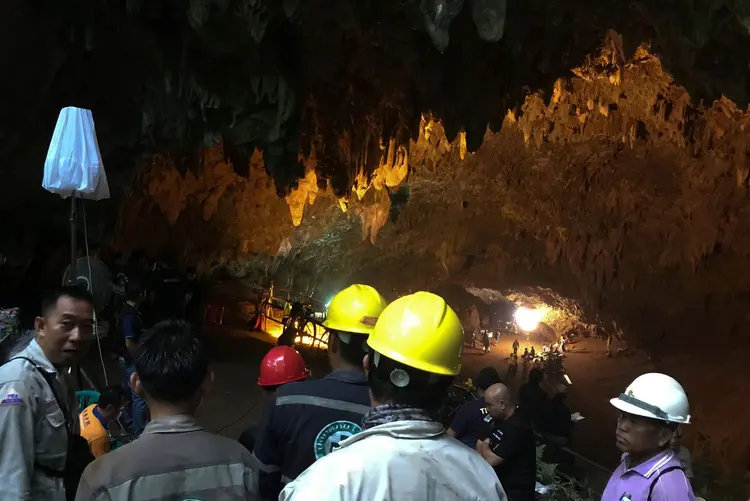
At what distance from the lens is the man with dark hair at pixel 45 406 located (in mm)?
1827

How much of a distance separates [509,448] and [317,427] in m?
1.46

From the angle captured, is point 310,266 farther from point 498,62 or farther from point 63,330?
point 63,330

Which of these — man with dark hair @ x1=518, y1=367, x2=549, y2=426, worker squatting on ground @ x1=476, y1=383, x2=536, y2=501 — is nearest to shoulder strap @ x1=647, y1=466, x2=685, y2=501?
worker squatting on ground @ x1=476, y1=383, x2=536, y2=501

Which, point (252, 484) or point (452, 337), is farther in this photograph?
point (252, 484)

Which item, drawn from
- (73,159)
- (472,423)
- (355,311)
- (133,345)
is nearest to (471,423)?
(472,423)

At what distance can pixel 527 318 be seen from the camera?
1870 cm

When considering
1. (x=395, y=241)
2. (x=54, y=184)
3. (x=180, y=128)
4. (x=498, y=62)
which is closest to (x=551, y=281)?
(x=395, y=241)

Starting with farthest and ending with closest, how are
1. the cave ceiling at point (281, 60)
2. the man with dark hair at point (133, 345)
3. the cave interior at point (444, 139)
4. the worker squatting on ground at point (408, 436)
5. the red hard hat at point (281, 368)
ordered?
1. the cave interior at point (444, 139)
2. the cave ceiling at point (281, 60)
3. the man with dark hair at point (133, 345)
4. the red hard hat at point (281, 368)
5. the worker squatting on ground at point (408, 436)

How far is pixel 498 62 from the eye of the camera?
6.19 meters

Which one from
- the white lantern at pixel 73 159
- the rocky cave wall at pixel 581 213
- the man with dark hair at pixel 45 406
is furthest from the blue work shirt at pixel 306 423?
the rocky cave wall at pixel 581 213

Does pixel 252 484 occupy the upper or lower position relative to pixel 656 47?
lower

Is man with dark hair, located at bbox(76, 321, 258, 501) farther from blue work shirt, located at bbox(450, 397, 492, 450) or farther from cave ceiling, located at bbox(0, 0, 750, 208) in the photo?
cave ceiling, located at bbox(0, 0, 750, 208)

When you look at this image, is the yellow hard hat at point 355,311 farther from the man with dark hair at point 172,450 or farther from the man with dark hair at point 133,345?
the man with dark hair at point 133,345

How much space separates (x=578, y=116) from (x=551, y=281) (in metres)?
6.21
